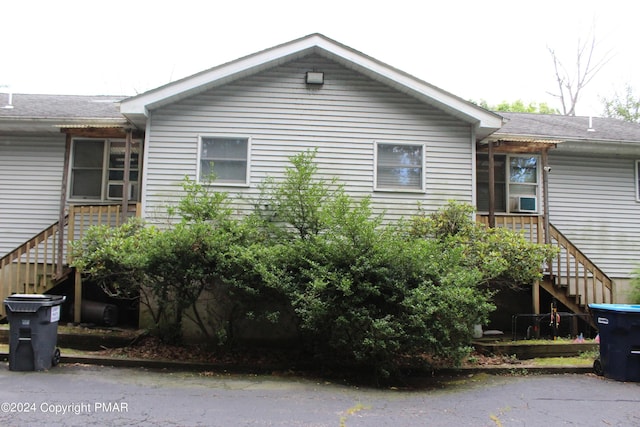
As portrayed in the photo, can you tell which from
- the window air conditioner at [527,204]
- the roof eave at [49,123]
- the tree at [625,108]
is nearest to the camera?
the roof eave at [49,123]

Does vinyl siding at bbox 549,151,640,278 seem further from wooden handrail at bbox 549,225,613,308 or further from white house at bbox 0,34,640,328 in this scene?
wooden handrail at bbox 549,225,613,308

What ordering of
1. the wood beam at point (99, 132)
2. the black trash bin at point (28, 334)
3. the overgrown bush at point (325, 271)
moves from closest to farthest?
the overgrown bush at point (325, 271), the black trash bin at point (28, 334), the wood beam at point (99, 132)

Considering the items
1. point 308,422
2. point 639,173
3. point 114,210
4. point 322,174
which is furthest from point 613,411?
point 114,210

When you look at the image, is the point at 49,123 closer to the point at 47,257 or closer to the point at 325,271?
the point at 47,257

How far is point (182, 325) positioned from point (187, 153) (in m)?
3.39

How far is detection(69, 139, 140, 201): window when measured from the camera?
1069 centimetres

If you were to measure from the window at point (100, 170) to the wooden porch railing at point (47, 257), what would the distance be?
2.48 ft

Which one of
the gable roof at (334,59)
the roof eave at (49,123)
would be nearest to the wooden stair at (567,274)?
the gable roof at (334,59)

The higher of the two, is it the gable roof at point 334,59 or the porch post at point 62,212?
the gable roof at point 334,59

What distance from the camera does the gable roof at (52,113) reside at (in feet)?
33.0

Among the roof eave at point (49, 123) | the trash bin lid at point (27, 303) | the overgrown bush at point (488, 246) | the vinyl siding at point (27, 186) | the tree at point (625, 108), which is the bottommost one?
the trash bin lid at point (27, 303)

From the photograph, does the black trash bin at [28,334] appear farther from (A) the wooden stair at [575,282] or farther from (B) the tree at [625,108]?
(B) the tree at [625,108]

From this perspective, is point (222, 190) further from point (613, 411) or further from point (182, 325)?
point (613, 411)

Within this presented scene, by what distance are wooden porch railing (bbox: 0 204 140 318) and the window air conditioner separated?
8341 mm
